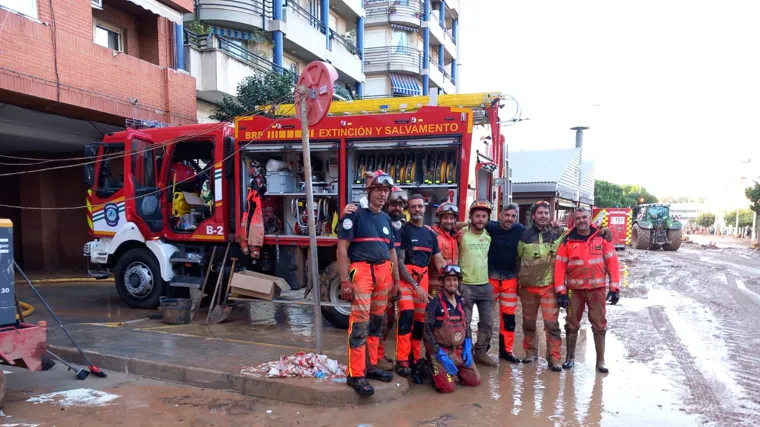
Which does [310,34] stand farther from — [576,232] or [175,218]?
[576,232]

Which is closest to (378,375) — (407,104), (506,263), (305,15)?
(506,263)

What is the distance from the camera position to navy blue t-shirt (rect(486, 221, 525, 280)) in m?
5.28

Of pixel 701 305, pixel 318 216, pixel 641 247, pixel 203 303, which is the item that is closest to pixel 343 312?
pixel 318 216

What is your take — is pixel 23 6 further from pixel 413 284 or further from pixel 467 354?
pixel 467 354

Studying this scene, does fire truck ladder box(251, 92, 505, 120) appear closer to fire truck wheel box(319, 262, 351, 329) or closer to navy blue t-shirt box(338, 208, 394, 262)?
fire truck wheel box(319, 262, 351, 329)

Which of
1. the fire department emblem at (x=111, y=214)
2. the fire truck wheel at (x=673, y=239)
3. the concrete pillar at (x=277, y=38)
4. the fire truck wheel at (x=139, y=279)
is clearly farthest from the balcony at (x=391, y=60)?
the fire truck wheel at (x=139, y=279)

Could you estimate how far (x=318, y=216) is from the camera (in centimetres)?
686

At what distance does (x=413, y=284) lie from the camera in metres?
4.65

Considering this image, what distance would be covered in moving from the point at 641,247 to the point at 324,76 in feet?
70.9

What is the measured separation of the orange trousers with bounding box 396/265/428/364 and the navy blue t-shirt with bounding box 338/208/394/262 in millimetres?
510

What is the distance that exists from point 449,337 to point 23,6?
8.96m

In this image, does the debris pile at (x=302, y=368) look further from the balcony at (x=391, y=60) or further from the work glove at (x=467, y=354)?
the balcony at (x=391, y=60)

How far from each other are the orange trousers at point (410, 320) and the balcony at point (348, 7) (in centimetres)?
2052

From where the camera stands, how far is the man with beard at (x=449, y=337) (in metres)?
4.46
